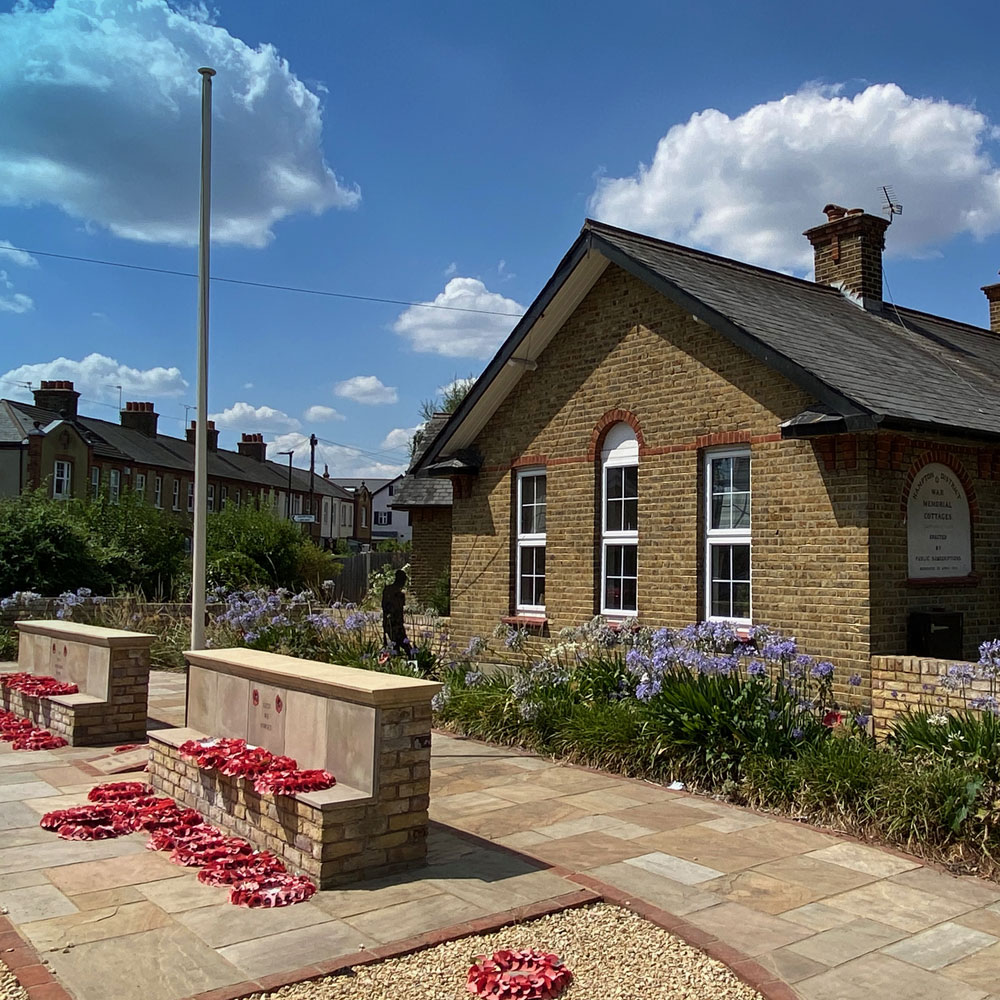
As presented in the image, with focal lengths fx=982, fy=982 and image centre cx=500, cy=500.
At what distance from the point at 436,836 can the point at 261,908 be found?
1692mm

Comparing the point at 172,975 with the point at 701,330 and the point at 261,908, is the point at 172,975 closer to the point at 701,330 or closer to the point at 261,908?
the point at 261,908

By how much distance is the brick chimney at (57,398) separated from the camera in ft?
146

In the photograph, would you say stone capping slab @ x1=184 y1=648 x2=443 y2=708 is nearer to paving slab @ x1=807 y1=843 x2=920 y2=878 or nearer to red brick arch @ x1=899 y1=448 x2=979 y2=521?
paving slab @ x1=807 y1=843 x2=920 y2=878

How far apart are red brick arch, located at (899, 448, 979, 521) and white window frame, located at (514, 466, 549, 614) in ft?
17.2

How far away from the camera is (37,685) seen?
1093cm

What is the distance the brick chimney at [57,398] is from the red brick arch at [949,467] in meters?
41.2

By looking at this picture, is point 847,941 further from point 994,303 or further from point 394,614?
point 994,303

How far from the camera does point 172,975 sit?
4.37 m

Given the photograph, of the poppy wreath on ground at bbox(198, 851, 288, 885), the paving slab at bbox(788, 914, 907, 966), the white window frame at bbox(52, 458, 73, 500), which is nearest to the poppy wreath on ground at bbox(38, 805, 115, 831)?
the poppy wreath on ground at bbox(198, 851, 288, 885)

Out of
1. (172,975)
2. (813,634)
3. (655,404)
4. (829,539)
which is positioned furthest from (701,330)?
(172,975)

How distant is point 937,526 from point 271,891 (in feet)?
28.1

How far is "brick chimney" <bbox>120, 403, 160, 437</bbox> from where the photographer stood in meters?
53.8

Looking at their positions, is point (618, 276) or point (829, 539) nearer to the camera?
point (829, 539)

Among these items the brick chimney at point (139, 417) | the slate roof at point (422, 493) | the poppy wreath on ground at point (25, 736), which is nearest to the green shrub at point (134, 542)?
the slate roof at point (422, 493)
